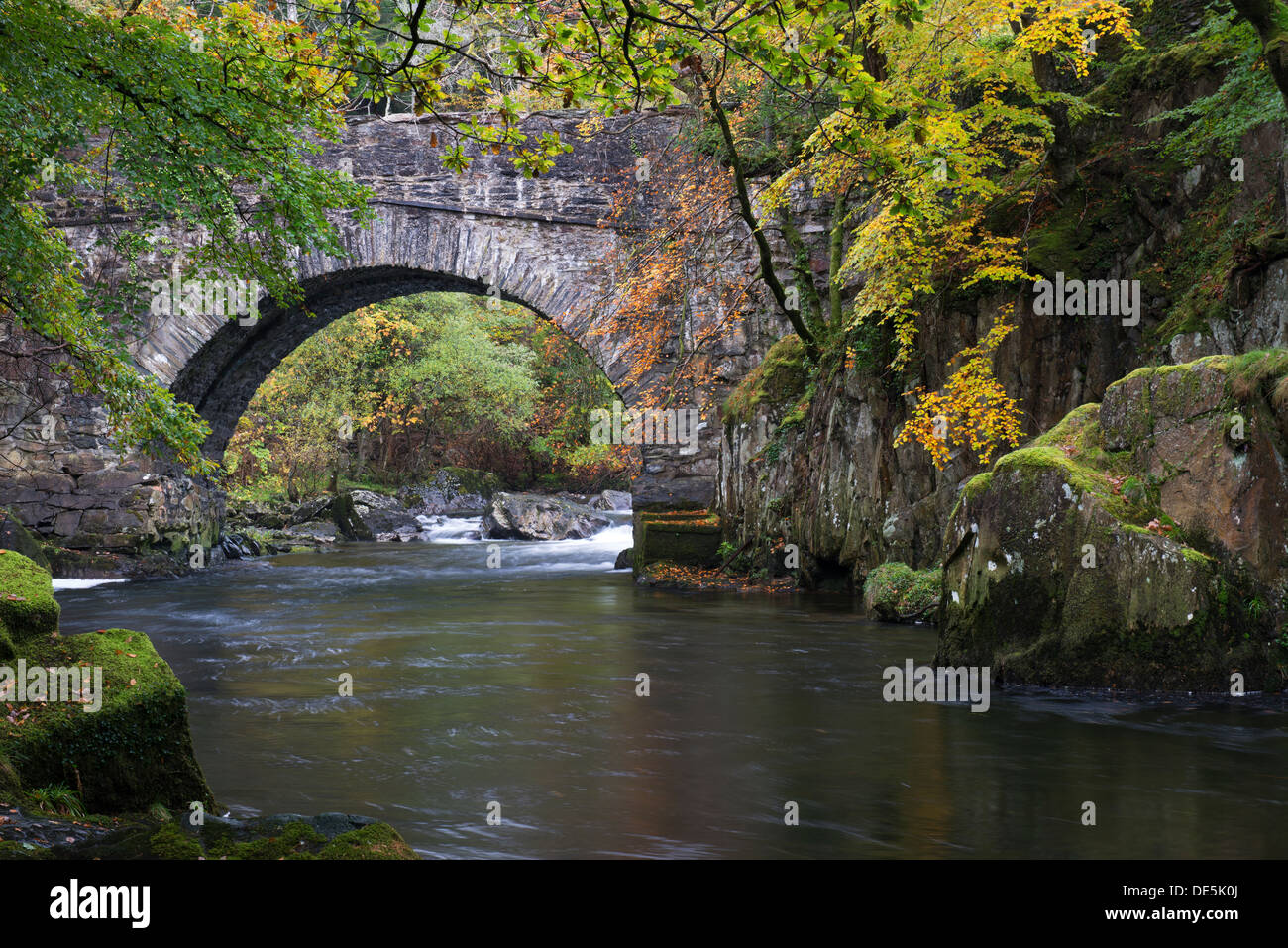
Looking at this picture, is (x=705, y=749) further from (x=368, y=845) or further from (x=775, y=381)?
(x=775, y=381)

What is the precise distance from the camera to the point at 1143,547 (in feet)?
20.8

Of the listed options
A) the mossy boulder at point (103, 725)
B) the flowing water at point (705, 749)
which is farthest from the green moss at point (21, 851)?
the flowing water at point (705, 749)

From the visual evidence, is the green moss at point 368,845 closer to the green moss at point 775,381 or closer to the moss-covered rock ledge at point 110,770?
the moss-covered rock ledge at point 110,770

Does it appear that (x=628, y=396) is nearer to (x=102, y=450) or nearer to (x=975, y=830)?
(x=102, y=450)

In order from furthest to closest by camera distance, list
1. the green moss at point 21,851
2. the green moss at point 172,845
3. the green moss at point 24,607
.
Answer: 1. the green moss at point 24,607
2. the green moss at point 172,845
3. the green moss at point 21,851

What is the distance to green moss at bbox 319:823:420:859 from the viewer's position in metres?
3.10

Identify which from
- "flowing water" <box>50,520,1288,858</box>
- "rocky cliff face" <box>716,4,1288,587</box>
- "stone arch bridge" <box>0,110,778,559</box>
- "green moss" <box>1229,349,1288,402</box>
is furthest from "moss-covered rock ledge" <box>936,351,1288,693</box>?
"stone arch bridge" <box>0,110,778,559</box>

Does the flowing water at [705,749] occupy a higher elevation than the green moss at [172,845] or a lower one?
lower

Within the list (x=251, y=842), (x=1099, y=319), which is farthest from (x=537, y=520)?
(x=251, y=842)

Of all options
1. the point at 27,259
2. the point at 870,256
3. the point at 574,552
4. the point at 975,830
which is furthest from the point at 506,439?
the point at 975,830

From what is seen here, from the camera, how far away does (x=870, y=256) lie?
32.2 ft

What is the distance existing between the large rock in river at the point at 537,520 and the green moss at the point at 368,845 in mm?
22107

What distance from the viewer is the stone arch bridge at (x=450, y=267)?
16.3m

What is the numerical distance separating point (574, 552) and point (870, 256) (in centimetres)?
1288
